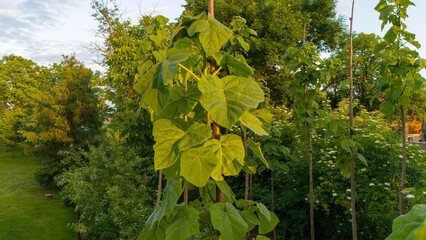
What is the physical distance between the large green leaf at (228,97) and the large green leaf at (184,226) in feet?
1.50

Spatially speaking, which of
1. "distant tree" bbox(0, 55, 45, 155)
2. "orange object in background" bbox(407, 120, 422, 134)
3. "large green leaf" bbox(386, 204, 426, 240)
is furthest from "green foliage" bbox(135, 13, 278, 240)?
"distant tree" bbox(0, 55, 45, 155)

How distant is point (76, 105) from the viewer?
12602 millimetres

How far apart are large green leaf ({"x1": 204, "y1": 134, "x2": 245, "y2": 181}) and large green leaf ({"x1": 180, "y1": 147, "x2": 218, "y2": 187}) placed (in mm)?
66

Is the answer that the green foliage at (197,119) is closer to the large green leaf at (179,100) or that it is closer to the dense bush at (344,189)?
the large green leaf at (179,100)

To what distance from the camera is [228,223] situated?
3.40 ft

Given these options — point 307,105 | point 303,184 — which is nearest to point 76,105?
point 303,184

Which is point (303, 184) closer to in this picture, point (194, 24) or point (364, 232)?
point (364, 232)

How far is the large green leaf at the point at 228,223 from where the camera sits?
102cm

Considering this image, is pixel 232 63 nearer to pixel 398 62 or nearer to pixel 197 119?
pixel 197 119

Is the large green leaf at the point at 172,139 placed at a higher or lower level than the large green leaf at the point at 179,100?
lower

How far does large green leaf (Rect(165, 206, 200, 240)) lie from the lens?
1.03m

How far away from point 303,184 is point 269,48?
7787mm

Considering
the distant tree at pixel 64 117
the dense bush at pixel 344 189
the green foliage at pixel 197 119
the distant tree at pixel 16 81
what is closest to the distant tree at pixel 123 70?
the dense bush at pixel 344 189

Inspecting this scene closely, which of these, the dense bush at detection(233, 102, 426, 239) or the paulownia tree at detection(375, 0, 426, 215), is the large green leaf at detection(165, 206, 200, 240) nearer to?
the paulownia tree at detection(375, 0, 426, 215)
